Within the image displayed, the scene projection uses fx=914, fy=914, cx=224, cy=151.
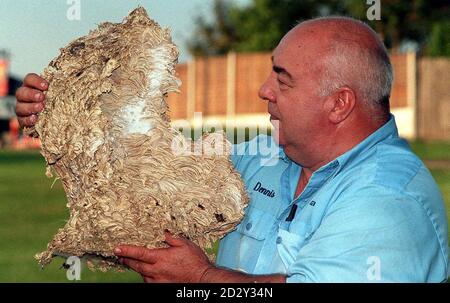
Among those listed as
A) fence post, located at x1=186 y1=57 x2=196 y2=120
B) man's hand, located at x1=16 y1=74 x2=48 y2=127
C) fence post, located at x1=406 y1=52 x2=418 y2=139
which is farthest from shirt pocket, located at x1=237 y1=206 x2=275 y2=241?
fence post, located at x1=186 y1=57 x2=196 y2=120

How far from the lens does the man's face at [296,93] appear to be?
397cm

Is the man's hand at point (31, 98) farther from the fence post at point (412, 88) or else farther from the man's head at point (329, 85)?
the fence post at point (412, 88)

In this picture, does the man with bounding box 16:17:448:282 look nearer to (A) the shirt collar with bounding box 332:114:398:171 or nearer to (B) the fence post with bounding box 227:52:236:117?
(A) the shirt collar with bounding box 332:114:398:171

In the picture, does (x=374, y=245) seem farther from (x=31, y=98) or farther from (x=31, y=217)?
(x=31, y=217)

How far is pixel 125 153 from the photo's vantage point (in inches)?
156

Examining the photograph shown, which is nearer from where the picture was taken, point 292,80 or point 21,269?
point 292,80

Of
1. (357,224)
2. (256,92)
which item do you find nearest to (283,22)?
(256,92)

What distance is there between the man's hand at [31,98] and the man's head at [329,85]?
38.6 inches

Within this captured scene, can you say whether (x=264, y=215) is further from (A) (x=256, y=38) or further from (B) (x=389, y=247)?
(A) (x=256, y=38)

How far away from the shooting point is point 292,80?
4.00m

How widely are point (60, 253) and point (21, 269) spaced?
776 centimetres

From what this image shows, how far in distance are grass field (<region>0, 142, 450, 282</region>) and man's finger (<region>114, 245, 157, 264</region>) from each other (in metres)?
0.61

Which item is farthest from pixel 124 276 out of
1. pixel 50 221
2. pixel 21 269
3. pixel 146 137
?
pixel 146 137

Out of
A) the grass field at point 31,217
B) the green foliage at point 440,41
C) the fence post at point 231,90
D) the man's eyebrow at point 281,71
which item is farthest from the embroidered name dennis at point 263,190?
the fence post at point 231,90
